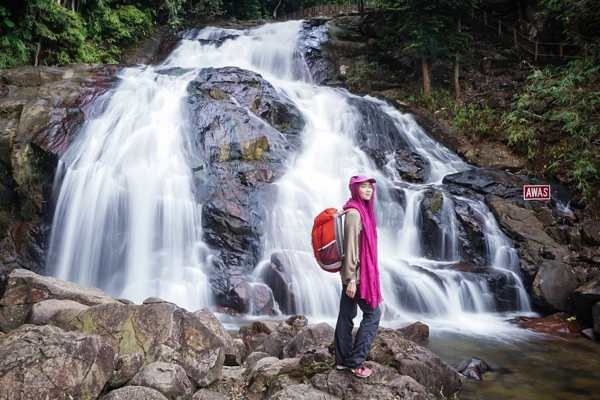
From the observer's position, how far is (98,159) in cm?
1139

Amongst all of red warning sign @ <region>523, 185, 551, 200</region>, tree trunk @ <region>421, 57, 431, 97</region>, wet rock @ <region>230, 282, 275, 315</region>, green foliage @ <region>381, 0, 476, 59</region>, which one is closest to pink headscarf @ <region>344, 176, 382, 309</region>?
wet rock @ <region>230, 282, 275, 315</region>

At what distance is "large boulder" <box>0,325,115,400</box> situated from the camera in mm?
3529

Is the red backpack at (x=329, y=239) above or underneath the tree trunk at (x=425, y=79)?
underneath

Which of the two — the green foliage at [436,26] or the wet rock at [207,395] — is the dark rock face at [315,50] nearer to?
the green foliage at [436,26]

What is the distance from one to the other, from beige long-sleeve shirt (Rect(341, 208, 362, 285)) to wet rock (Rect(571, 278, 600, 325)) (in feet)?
20.9

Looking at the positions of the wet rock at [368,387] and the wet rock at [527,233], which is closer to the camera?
the wet rock at [368,387]

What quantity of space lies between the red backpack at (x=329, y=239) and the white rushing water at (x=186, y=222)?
5013mm

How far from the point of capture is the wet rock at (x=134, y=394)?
3.90 metres

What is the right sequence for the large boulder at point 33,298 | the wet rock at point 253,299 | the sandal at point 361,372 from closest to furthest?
the sandal at point 361,372 < the large boulder at point 33,298 < the wet rock at point 253,299

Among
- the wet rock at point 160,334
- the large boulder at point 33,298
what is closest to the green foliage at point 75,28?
the large boulder at point 33,298

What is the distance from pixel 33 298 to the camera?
5.93 m

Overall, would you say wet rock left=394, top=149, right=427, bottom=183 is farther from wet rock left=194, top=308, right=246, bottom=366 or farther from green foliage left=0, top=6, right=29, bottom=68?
green foliage left=0, top=6, right=29, bottom=68

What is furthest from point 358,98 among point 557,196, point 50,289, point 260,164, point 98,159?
point 50,289

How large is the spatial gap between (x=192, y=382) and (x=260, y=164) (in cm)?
793
